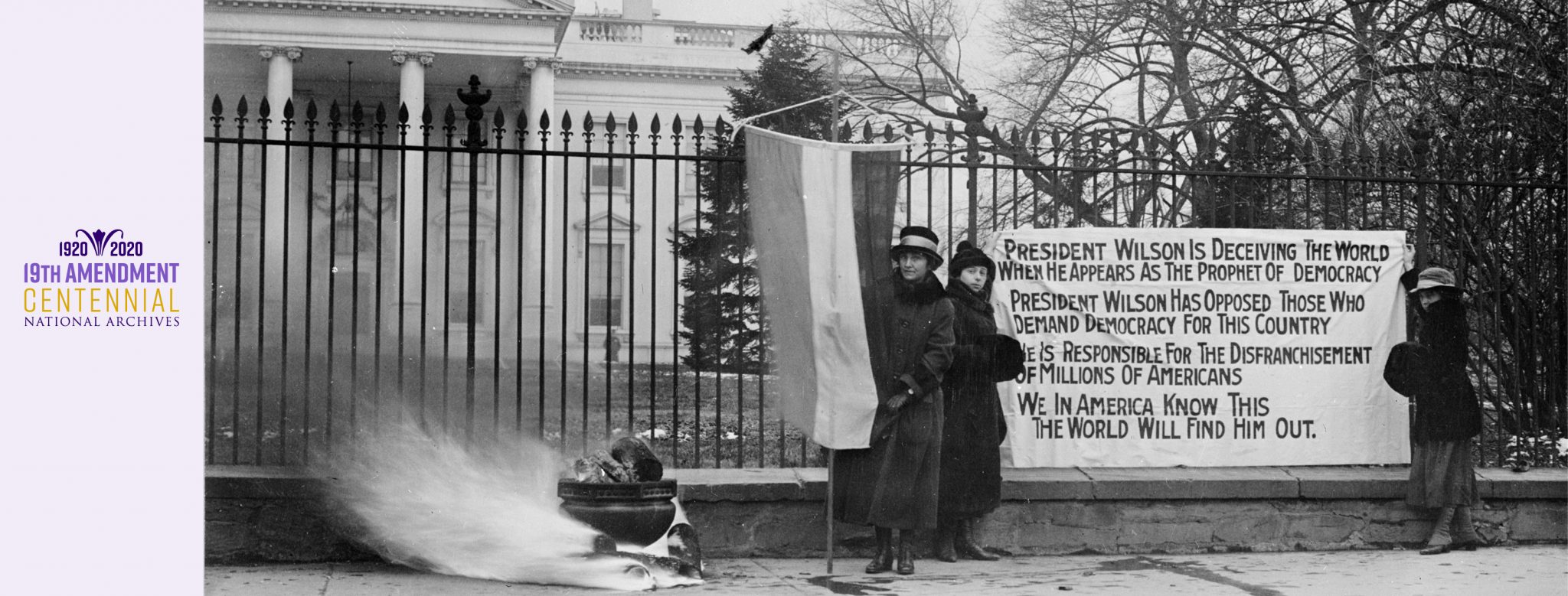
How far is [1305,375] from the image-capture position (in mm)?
7898

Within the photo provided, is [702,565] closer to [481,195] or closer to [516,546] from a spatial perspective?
[516,546]

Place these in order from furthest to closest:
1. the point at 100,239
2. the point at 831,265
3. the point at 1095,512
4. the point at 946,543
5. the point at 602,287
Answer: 1. the point at 602,287
2. the point at 1095,512
3. the point at 946,543
4. the point at 831,265
5. the point at 100,239

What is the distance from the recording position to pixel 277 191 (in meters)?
20.6

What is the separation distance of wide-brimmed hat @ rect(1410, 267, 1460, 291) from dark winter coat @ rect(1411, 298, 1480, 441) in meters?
0.08

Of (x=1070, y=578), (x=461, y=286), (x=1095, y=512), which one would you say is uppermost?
(x=461, y=286)

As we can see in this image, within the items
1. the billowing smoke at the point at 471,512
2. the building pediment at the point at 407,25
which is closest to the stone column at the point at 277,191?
the building pediment at the point at 407,25

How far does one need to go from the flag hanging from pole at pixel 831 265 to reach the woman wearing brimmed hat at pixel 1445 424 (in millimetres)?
3164

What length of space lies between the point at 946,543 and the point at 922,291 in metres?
1.34

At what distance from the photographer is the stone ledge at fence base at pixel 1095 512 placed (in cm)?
676

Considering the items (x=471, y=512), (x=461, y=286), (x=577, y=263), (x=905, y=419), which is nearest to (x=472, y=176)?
(x=471, y=512)

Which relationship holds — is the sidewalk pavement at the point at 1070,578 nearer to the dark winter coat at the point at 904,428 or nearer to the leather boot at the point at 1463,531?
the leather boot at the point at 1463,531

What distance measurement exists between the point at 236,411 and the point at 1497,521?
682cm

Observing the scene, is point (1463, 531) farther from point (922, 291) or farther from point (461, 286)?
point (461, 286)

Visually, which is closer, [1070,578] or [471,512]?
[471,512]
